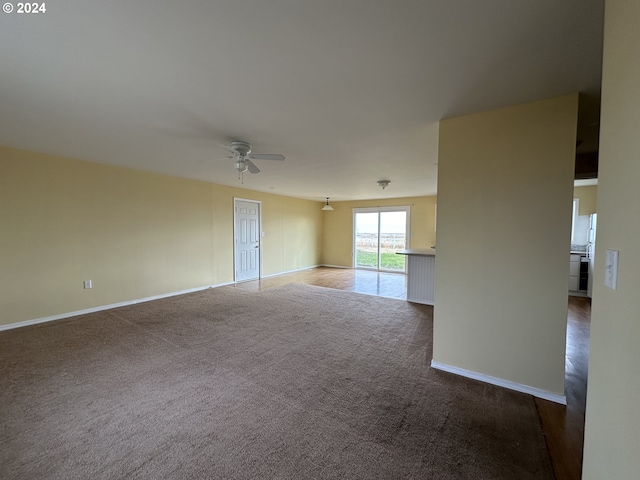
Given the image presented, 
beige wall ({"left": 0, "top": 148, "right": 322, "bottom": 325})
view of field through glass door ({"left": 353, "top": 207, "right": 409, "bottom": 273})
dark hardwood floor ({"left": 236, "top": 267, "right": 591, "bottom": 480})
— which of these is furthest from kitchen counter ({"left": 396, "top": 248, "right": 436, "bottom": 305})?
beige wall ({"left": 0, "top": 148, "right": 322, "bottom": 325})

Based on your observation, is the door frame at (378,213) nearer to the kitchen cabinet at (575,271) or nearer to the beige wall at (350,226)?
the beige wall at (350,226)

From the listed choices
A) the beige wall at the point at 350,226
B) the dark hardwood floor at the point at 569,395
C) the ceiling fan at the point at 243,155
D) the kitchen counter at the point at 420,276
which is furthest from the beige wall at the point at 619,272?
the beige wall at the point at 350,226

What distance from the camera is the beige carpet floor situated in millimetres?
1486

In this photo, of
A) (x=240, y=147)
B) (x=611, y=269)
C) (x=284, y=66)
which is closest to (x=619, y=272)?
(x=611, y=269)

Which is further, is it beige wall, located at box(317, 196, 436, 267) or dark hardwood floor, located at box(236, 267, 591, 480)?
beige wall, located at box(317, 196, 436, 267)

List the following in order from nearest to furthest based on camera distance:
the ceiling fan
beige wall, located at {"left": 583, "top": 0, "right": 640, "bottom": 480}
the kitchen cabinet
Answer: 1. beige wall, located at {"left": 583, "top": 0, "right": 640, "bottom": 480}
2. the ceiling fan
3. the kitchen cabinet

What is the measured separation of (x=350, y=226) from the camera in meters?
8.73

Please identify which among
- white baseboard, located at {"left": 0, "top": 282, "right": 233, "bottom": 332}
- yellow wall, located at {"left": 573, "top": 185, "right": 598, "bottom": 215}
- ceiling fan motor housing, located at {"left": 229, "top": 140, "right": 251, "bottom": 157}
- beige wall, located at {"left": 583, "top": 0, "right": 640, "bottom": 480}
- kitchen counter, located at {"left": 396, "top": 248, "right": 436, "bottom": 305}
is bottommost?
white baseboard, located at {"left": 0, "top": 282, "right": 233, "bottom": 332}

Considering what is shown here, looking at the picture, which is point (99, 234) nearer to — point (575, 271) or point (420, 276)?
point (420, 276)

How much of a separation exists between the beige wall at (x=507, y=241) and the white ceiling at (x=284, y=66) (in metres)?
0.23

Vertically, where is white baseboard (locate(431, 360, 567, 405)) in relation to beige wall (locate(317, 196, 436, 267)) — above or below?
below

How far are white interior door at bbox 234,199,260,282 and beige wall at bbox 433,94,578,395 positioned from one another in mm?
5093

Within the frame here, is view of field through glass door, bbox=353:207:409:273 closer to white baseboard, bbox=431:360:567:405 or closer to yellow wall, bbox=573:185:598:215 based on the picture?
yellow wall, bbox=573:185:598:215

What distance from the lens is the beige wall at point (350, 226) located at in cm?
738
